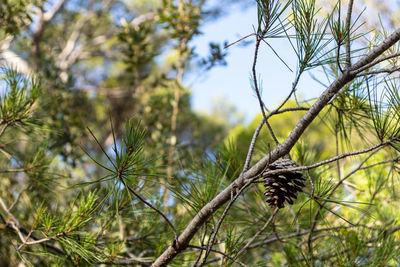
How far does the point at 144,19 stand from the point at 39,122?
251 cm

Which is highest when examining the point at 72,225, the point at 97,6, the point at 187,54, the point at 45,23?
the point at 97,6

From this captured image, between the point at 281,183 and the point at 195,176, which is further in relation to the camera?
the point at 195,176

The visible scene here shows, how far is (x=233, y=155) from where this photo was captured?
2.72 ft

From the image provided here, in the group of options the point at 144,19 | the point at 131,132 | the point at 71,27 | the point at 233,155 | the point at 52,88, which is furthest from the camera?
the point at 71,27

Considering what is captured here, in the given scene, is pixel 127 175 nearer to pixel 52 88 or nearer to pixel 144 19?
pixel 52 88

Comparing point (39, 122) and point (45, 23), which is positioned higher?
point (45, 23)

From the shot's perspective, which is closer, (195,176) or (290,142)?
(290,142)

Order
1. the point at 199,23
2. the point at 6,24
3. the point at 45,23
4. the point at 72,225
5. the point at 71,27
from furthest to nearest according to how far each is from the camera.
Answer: the point at 71,27 → the point at 45,23 → the point at 199,23 → the point at 6,24 → the point at 72,225

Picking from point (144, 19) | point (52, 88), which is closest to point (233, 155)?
point (52, 88)

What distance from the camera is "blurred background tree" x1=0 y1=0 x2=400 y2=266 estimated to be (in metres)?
0.59

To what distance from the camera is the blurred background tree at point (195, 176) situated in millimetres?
585

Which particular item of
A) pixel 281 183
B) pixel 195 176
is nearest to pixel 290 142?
pixel 281 183

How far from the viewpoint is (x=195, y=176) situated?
30.0 inches

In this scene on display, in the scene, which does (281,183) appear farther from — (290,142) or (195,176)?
(195,176)
